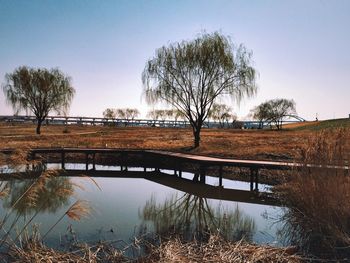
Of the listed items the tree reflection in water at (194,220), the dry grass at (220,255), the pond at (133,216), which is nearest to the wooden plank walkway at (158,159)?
the pond at (133,216)

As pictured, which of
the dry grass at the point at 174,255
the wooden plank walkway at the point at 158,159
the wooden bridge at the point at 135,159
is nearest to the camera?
the dry grass at the point at 174,255

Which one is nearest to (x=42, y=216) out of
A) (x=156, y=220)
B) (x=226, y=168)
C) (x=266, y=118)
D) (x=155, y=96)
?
(x=156, y=220)

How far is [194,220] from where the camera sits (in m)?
10.2

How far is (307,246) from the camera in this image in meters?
7.27

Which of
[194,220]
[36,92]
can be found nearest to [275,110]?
[36,92]

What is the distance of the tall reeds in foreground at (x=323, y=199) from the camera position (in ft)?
23.1

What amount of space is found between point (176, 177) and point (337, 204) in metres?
12.0

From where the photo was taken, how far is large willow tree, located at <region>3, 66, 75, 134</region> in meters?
39.7

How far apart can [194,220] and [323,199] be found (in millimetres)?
3793

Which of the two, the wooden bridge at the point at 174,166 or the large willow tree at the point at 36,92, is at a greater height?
the large willow tree at the point at 36,92

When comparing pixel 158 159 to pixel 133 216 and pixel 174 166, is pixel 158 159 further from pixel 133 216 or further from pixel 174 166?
Answer: pixel 133 216

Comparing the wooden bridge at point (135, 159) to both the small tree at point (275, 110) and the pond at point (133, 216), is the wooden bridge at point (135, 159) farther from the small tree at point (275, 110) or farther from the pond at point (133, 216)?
the small tree at point (275, 110)

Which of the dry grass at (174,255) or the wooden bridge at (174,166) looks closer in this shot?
the dry grass at (174,255)

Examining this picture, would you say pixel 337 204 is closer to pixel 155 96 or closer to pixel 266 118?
pixel 155 96
